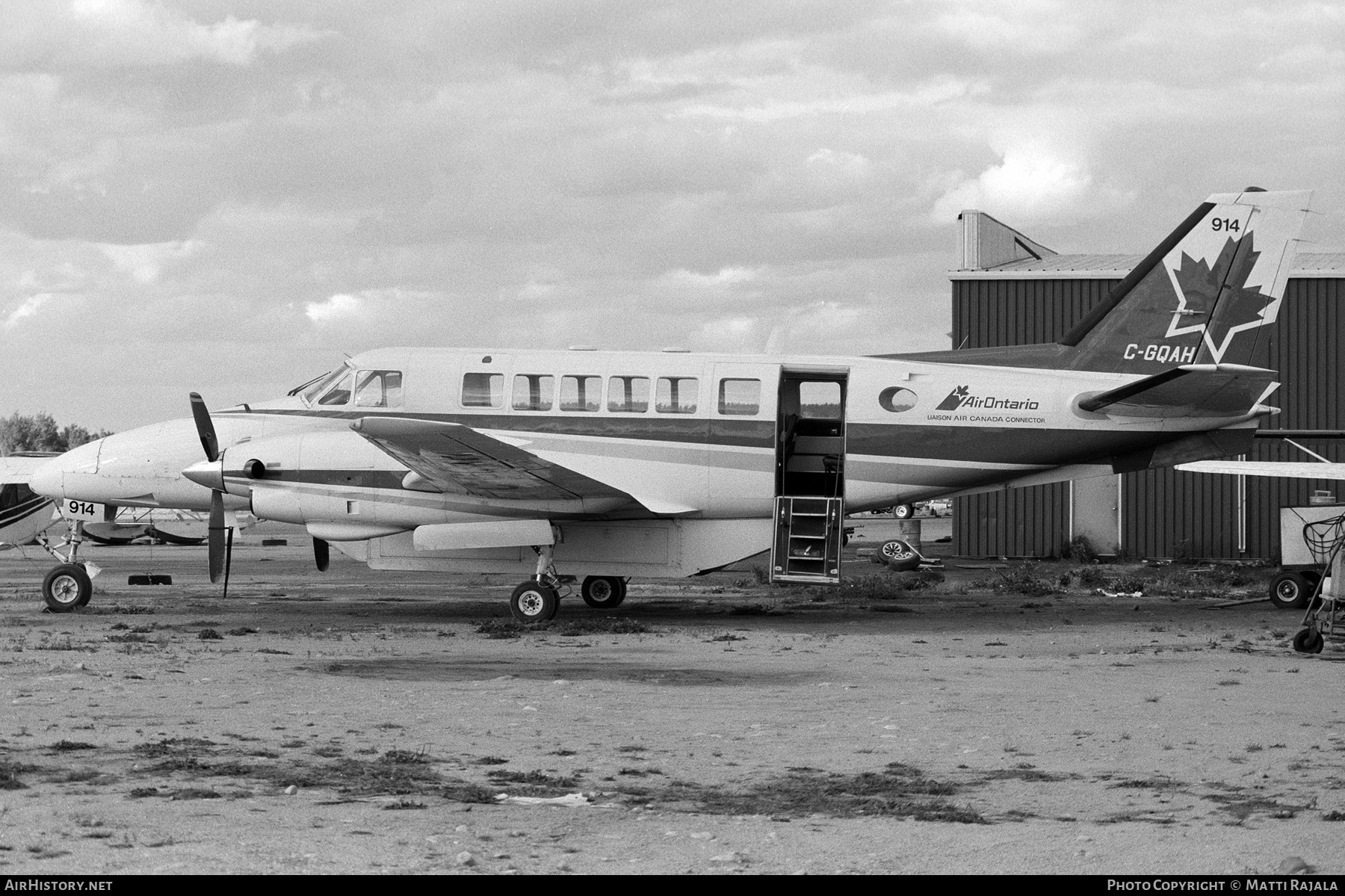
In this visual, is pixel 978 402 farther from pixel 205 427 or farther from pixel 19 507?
pixel 19 507

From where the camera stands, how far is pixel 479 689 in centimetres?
1225

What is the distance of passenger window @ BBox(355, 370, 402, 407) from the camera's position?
19.4 metres

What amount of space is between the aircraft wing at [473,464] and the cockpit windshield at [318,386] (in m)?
2.39

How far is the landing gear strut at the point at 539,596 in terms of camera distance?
719 inches

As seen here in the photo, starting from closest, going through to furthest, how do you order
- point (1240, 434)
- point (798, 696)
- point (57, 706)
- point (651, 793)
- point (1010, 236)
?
1. point (651, 793)
2. point (57, 706)
3. point (798, 696)
4. point (1240, 434)
5. point (1010, 236)

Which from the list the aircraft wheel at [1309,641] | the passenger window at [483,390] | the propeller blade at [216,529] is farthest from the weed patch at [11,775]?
the aircraft wheel at [1309,641]

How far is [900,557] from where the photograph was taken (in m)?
30.5

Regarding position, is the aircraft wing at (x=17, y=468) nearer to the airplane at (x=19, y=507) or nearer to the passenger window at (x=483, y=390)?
the airplane at (x=19, y=507)

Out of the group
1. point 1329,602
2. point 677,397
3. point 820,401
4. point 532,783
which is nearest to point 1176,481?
point 820,401

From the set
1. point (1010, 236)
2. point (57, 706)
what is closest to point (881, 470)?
point (57, 706)

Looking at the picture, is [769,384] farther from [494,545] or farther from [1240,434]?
[1240,434]

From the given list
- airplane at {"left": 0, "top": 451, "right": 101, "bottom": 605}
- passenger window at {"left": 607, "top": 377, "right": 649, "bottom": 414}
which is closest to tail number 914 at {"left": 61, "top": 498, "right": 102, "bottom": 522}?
airplane at {"left": 0, "top": 451, "right": 101, "bottom": 605}

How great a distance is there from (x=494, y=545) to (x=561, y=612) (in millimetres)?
2515

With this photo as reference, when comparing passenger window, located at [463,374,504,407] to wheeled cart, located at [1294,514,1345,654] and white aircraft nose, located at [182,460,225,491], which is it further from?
wheeled cart, located at [1294,514,1345,654]
